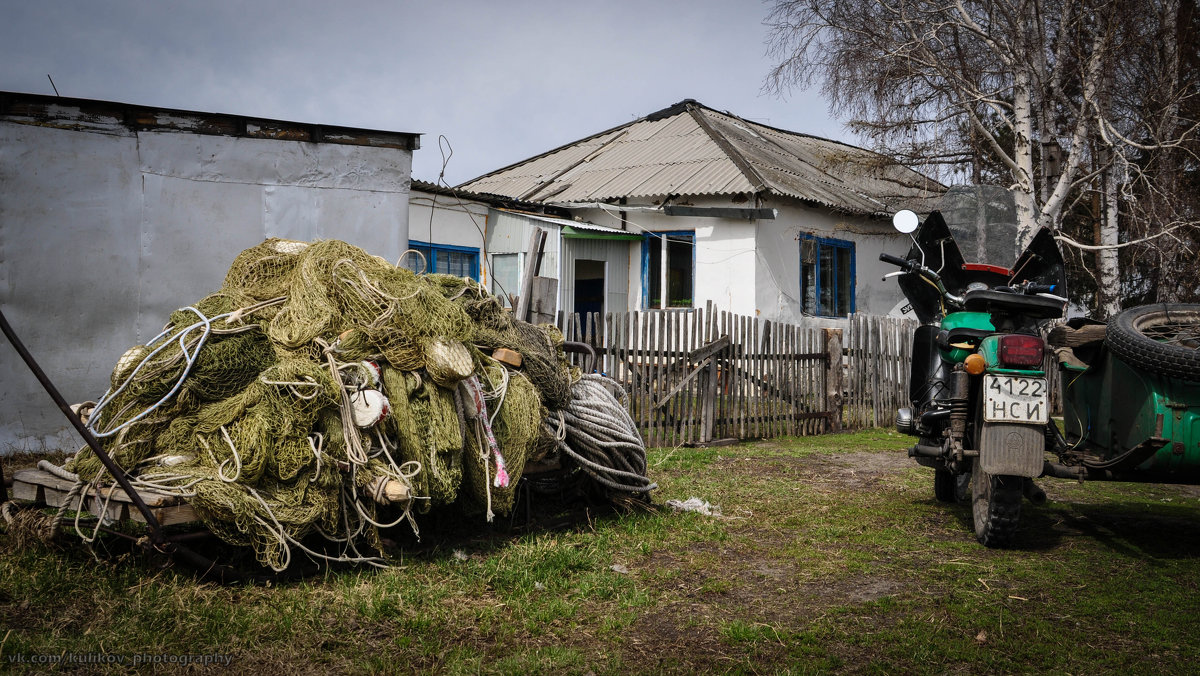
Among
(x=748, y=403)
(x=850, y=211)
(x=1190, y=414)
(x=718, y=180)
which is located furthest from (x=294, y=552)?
(x=850, y=211)

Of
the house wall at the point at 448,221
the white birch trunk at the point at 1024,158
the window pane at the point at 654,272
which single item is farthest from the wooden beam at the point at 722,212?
the white birch trunk at the point at 1024,158

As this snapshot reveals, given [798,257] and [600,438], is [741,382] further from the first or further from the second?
[798,257]

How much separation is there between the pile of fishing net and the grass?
14.7 inches

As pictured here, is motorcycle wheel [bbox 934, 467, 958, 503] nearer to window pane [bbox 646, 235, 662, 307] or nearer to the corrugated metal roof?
the corrugated metal roof

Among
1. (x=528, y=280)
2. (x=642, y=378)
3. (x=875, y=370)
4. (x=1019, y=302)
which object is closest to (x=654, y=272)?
(x=875, y=370)

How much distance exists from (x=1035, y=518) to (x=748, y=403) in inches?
175

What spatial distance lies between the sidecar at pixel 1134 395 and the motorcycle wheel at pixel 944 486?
941 millimetres

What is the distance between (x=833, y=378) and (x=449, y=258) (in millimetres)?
6755

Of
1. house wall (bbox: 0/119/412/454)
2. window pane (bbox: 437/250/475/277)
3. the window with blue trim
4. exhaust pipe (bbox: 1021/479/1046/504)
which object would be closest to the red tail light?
exhaust pipe (bbox: 1021/479/1046/504)

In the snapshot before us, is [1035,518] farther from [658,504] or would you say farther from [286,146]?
A: [286,146]

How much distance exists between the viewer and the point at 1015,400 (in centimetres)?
470

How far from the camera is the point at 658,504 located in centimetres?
609

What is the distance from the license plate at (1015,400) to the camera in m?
4.65

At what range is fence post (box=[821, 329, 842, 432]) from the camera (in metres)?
11.4
